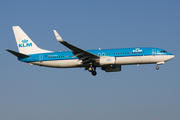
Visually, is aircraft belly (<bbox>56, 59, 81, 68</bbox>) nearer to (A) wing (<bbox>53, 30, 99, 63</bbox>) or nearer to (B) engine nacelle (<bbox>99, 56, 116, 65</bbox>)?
(A) wing (<bbox>53, 30, 99, 63</bbox>)

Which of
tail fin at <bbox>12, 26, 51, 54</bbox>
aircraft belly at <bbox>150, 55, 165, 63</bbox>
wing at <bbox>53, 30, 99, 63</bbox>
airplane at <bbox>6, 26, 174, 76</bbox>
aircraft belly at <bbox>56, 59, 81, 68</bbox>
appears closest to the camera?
wing at <bbox>53, 30, 99, 63</bbox>

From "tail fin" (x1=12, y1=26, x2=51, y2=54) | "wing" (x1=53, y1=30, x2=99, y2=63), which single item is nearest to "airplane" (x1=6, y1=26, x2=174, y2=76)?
"wing" (x1=53, y1=30, x2=99, y2=63)

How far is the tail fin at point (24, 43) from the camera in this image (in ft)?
192

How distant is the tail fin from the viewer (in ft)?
192

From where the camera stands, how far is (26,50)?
58844mm

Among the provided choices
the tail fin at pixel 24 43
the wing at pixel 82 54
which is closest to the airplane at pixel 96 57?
the wing at pixel 82 54

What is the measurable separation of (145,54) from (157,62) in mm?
2550

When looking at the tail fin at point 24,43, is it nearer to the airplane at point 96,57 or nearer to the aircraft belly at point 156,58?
the airplane at point 96,57

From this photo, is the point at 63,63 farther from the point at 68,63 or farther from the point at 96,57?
the point at 96,57

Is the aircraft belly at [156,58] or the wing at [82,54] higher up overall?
the wing at [82,54]

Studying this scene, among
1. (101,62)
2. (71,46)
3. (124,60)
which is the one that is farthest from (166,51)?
(71,46)

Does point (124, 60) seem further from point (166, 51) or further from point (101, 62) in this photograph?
point (166, 51)

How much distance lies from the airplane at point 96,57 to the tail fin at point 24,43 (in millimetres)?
677

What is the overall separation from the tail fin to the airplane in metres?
0.68
